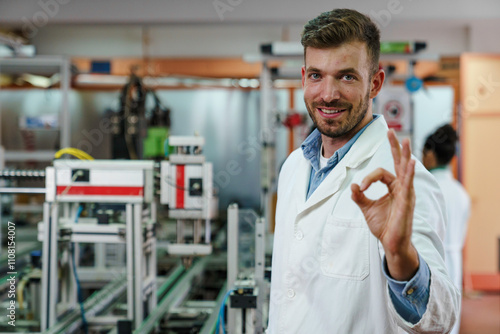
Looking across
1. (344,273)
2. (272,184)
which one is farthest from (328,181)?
(272,184)

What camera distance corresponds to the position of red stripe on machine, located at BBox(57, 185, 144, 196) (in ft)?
8.23

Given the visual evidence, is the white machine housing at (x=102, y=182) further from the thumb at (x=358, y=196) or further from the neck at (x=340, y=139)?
the thumb at (x=358, y=196)

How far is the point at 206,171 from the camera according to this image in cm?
245

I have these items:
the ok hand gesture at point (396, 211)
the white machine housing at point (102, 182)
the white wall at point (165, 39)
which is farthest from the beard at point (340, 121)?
the white wall at point (165, 39)

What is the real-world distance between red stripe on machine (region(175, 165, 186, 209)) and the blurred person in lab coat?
1330 mm

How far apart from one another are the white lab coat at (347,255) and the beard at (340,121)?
39 mm

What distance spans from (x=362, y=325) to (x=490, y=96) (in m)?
4.89

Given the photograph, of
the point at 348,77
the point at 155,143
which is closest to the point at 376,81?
the point at 348,77

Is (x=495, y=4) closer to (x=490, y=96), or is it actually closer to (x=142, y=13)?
(x=490, y=96)

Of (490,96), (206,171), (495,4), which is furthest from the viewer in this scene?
(490,96)

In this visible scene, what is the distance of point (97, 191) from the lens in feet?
8.24

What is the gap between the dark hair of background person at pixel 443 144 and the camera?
2.78 metres

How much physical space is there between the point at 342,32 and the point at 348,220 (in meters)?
0.41

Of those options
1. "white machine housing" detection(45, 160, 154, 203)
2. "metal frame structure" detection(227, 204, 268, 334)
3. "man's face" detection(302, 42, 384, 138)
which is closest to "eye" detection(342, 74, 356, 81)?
"man's face" detection(302, 42, 384, 138)
